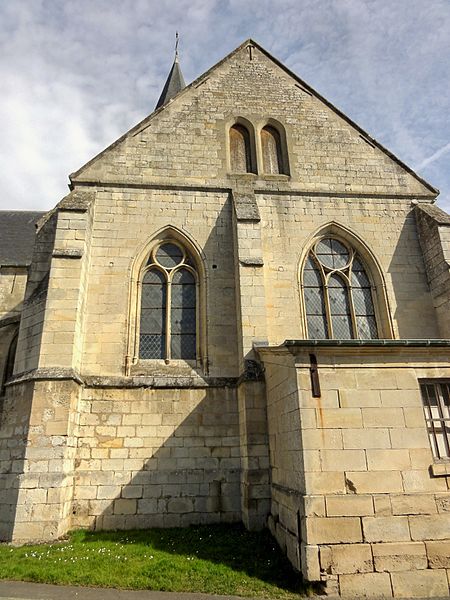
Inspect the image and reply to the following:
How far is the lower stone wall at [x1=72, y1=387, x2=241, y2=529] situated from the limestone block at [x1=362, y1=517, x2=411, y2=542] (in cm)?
338

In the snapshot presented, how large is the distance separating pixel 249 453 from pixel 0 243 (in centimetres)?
1277

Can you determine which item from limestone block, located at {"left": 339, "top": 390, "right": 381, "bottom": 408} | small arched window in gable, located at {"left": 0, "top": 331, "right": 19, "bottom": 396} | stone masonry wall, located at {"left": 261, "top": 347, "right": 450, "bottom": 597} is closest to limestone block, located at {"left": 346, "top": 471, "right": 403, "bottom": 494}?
stone masonry wall, located at {"left": 261, "top": 347, "right": 450, "bottom": 597}

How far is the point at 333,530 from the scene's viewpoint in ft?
17.5

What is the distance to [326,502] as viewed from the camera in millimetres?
5465

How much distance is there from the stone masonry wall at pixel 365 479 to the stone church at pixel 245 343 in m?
0.03

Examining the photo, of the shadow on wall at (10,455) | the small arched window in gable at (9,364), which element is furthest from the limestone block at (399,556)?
the small arched window in gable at (9,364)

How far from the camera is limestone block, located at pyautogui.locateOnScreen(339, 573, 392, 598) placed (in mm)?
5023

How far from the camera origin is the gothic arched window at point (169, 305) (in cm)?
952

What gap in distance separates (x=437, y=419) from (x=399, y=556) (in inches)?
75.5

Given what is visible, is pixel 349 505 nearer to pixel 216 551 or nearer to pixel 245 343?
pixel 216 551

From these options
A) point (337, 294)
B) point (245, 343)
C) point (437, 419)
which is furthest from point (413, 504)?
point (337, 294)

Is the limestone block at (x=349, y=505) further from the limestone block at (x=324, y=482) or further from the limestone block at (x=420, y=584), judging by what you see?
the limestone block at (x=420, y=584)

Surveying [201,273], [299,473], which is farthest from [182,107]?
[299,473]

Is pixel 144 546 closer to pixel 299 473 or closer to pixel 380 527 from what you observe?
pixel 299 473
